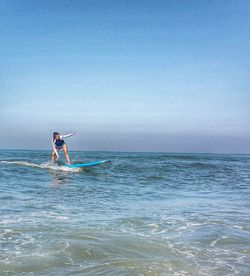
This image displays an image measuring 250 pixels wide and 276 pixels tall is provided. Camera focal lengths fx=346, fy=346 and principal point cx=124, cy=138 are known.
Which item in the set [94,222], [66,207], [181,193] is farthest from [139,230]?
[181,193]

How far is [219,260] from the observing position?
5.04 metres

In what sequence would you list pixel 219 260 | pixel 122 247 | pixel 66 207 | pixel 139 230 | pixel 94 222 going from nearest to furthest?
pixel 219 260 < pixel 122 247 < pixel 139 230 < pixel 94 222 < pixel 66 207

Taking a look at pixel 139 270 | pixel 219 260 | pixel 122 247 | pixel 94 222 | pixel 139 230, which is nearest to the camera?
→ pixel 139 270

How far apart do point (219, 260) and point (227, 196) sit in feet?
26.4

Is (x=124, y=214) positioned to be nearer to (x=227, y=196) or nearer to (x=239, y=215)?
(x=239, y=215)

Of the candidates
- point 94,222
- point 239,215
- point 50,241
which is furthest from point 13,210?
point 239,215

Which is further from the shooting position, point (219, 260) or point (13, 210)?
point (13, 210)

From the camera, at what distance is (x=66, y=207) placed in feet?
30.3

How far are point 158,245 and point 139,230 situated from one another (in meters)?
1.12

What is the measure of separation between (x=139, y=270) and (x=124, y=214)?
409cm

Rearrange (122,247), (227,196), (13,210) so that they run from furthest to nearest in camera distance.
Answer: (227,196), (13,210), (122,247)

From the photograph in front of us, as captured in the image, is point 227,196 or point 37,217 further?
point 227,196

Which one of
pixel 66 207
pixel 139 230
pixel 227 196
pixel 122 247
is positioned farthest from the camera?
pixel 227 196

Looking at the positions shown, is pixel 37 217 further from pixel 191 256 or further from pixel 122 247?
pixel 191 256
